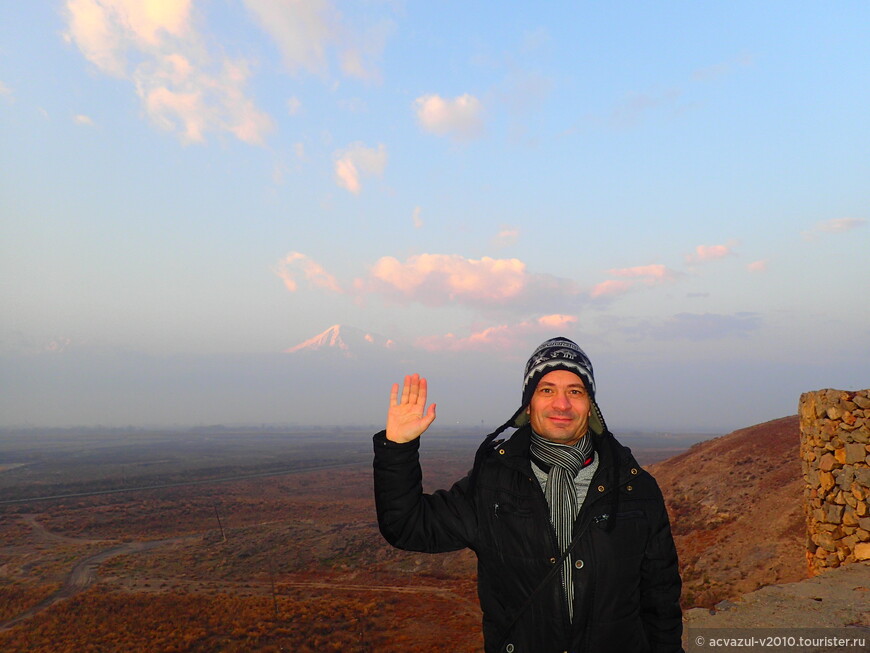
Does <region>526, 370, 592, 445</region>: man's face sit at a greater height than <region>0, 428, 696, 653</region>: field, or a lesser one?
greater

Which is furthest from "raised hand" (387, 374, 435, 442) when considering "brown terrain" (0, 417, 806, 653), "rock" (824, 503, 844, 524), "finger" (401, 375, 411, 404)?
"brown terrain" (0, 417, 806, 653)

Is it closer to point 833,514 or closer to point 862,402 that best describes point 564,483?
point 862,402

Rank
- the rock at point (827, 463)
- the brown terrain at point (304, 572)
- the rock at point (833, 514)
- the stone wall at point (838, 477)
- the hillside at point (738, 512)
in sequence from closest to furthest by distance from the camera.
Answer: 1. the stone wall at point (838, 477)
2. the rock at point (833, 514)
3. the rock at point (827, 463)
4. the hillside at point (738, 512)
5. the brown terrain at point (304, 572)

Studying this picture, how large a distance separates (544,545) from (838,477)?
9.53 m

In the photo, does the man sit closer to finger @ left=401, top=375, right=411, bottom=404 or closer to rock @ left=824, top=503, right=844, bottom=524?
finger @ left=401, top=375, right=411, bottom=404

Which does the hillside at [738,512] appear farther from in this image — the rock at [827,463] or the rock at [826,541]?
the rock at [827,463]

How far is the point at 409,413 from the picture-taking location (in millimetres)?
3025

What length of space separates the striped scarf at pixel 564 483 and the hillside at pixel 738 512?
13.5 meters

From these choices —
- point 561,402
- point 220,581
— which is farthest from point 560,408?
point 220,581

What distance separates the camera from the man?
2.72m

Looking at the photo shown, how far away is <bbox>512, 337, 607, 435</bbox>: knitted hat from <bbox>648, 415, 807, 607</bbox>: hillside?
13.4 metres

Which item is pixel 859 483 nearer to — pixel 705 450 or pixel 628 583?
pixel 628 583

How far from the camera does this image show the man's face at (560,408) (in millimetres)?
3039

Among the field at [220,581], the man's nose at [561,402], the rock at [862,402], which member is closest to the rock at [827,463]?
the rock at [862,402]
